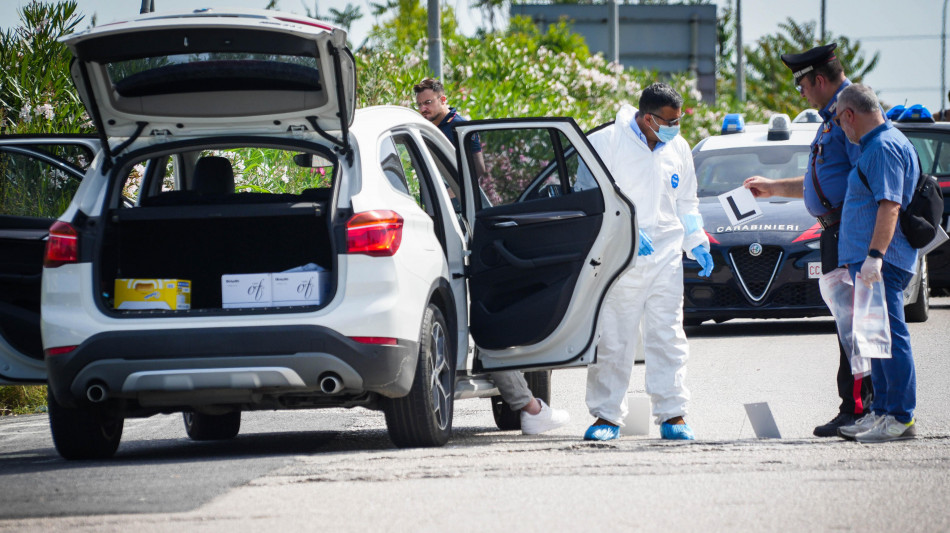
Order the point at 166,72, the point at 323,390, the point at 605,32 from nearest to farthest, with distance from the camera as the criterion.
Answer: the point at 323,390 → the point at 166,72 → the point at 605,32

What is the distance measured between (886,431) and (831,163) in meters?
1.41

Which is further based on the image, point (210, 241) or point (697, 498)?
point (210, 241)

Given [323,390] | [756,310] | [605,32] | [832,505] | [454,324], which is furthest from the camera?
[605,32]

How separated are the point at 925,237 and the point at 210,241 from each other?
3472 mm

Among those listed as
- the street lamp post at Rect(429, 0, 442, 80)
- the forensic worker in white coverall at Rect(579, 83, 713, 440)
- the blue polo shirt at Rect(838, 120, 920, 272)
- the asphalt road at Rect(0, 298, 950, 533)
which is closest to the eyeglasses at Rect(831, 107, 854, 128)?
the blue polo shirt at Rect(838, 120, 920, 272)

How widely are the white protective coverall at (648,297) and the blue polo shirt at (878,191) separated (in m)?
0.93

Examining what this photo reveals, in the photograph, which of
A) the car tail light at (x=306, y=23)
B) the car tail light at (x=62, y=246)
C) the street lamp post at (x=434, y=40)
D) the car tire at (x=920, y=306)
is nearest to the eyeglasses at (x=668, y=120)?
the car tail light at (x=306, y=23)

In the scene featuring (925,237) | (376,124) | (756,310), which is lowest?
(756,310)

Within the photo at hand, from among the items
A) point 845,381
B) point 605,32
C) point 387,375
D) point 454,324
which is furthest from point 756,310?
point 605,32

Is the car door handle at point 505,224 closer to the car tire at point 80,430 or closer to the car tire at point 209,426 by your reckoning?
the car tire at point 209,426

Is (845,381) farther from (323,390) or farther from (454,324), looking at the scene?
(323,390)

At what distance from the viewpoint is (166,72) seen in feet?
22.6

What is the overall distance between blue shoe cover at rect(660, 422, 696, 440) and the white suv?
650 mm

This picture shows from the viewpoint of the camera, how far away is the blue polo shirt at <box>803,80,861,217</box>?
24.9 feet
